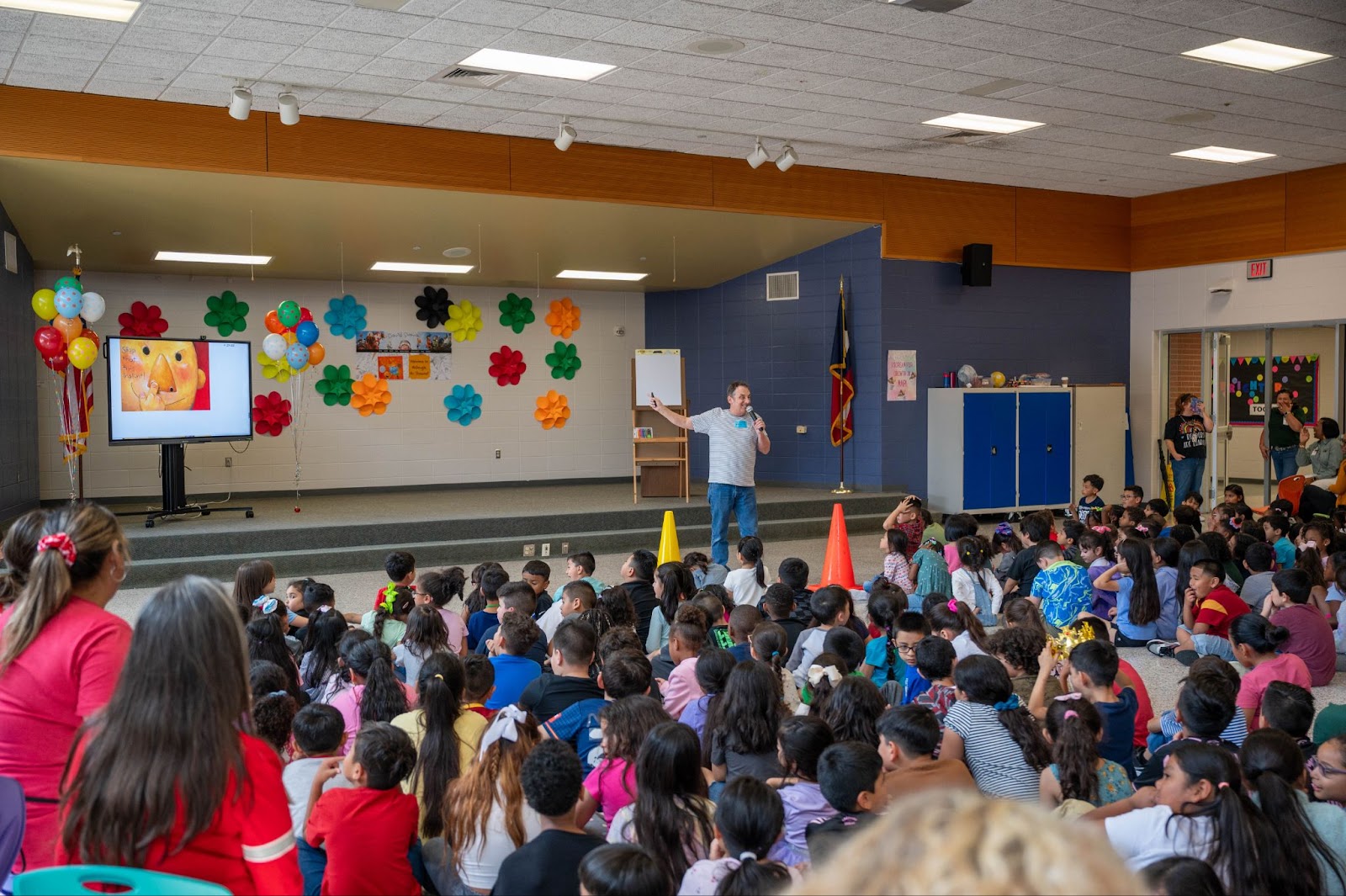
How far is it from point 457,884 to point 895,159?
30.0 feet

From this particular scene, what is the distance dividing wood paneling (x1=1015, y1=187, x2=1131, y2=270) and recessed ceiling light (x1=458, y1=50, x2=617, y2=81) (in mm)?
6736

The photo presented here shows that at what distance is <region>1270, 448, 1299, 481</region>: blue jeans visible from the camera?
453 inches

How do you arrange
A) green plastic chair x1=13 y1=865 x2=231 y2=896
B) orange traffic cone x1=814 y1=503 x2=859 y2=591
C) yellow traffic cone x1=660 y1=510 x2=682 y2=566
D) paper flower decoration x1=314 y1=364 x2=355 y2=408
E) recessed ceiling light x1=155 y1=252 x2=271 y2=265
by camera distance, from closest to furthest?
green plastic chair x1=13 y1=865 x2=231 y2=896 < orange traffic cone x1=814 y1=503 x2=859 y2=591 < yellow traffic cone x1=660 y1=510 x2=682 y2=566 < recessed ceiling light x1=155 y1=252 x2=271 y2=265 < paper flower decoration x1=314 y1=364 x2=355 y2=408

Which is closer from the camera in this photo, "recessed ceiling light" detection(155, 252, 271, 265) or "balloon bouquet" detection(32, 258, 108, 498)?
"balloon bouquet" detection(32, 258, 108, 498)

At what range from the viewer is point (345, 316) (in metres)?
12.5

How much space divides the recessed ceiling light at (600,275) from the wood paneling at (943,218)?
9.74ft

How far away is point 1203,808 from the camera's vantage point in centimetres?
251

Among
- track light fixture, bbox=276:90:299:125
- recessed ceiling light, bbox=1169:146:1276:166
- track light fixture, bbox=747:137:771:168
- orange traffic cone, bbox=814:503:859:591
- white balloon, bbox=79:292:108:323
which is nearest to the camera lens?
track light fixture, bbox=276:90:299:125

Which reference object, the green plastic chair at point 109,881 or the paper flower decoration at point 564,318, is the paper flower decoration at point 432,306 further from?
the green plastic chair at point 109,881

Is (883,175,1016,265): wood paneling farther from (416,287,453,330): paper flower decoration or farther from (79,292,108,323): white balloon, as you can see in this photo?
(79,292,108,323): white balloon

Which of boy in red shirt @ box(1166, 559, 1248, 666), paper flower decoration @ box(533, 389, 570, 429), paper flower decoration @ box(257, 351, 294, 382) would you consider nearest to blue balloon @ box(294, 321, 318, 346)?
paper flower decoration @ box(257, 351, 294, 382)

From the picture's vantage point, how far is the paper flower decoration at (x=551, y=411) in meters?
13.6

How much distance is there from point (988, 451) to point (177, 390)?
8.09 m

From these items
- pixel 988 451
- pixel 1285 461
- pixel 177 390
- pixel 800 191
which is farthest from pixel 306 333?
pixel 1285 461
